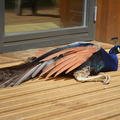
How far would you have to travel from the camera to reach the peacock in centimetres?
321

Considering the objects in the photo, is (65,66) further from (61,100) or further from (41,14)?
(41,14)

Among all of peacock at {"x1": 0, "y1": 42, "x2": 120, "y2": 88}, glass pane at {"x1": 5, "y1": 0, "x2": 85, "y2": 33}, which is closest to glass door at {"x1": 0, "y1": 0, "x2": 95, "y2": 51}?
glass pane at {"x1": 5, "y1": 0, "x2": 85, "y2": 33}

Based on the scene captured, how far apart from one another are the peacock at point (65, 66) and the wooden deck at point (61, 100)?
0.07 m

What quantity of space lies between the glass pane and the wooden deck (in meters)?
1.11

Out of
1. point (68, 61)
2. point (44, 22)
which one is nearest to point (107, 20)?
point (44, 22)

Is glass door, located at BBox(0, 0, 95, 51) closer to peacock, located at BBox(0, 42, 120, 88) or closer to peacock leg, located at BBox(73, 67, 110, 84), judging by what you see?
peacock, located at BBox(0, 42, 120, 88)

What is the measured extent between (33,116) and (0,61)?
1.34m

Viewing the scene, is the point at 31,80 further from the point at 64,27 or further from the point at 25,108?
the point at 64,27

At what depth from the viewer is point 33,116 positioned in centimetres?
245

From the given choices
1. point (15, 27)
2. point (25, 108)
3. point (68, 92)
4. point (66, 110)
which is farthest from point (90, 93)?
point (15, 27)

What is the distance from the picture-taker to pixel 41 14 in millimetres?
Answer: 4250

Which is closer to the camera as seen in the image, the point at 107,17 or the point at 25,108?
the point at 25,108

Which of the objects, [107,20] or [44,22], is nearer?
[44,22]

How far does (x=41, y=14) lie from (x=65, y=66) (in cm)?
117
